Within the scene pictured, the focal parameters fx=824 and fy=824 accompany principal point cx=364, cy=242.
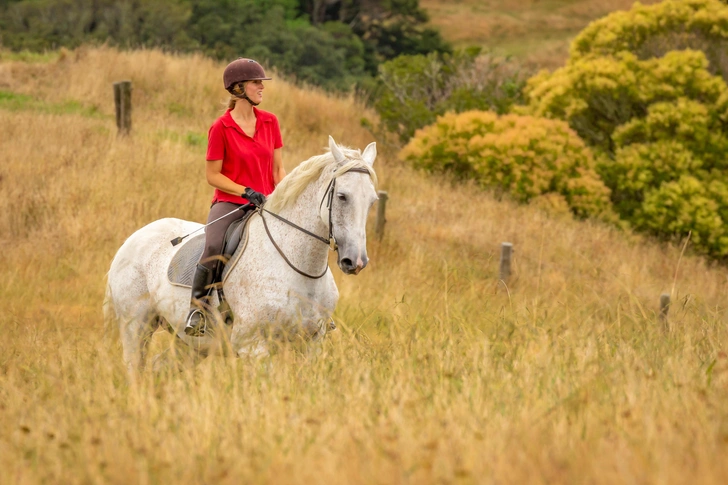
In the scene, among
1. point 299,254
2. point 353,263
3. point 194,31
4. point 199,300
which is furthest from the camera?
point 194,31

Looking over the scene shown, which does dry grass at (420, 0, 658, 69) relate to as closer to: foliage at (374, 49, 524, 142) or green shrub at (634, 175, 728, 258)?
foliage at (374, 49, 524, 142)

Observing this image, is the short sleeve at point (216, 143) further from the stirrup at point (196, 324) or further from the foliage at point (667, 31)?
the foliage at point (667, 31)

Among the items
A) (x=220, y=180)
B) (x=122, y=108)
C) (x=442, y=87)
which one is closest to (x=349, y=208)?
(x=220, y=180)

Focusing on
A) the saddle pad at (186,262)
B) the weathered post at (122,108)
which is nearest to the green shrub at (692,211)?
the weathered post at (122,108)

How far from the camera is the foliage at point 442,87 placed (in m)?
23.1

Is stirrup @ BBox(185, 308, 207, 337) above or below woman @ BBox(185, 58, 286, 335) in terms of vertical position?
below

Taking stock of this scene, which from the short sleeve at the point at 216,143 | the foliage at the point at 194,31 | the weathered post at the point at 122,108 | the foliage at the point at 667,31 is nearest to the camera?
the short sleeve at the point at 216,143

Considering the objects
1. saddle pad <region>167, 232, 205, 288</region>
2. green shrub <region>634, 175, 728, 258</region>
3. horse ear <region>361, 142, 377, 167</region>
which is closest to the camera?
horse ear <region>361, 142, 377, 167</region>

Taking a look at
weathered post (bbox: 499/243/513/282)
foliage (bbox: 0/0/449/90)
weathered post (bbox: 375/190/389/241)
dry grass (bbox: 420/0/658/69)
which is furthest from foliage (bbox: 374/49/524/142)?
dry grass (bbox: 420/0/658/69)

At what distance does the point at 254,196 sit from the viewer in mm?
5672

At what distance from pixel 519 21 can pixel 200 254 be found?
53.0 meters

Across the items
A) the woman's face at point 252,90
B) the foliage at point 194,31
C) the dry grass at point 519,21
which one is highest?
the woman's face at point 252,90

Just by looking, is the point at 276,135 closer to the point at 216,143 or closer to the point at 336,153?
the point at 216,143

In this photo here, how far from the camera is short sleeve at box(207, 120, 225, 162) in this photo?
5.71 meters
